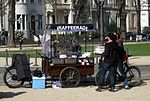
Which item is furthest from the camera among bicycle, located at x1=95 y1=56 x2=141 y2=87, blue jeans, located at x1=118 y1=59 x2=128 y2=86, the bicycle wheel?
the bicycle wheel

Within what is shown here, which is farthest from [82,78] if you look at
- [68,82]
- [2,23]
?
[2,23]

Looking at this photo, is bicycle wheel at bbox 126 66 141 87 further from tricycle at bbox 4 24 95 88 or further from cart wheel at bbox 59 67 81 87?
cart wheel at bbox 59 67 81 87

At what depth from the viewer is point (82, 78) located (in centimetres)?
1697

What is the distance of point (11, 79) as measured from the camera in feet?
54.0

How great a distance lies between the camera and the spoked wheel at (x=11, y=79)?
16.3 m

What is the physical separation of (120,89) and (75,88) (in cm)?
147

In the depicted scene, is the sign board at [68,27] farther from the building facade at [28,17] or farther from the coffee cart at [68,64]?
the building facade at [28,17]

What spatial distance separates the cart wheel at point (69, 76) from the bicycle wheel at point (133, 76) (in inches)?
69.5

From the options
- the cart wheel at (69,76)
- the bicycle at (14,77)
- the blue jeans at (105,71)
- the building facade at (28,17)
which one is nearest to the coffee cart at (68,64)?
the cart wheel at (69,76)

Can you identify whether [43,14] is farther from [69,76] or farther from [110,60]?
[110,60]

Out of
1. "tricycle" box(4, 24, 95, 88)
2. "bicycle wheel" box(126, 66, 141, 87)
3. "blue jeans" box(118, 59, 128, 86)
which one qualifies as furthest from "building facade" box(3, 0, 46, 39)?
"blue jeans" box(118, 59, 128, 86)

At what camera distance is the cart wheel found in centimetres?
1619

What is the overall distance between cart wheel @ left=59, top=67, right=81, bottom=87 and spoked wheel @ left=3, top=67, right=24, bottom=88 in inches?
55.3

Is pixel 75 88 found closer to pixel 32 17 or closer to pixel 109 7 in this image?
pixel 32 17
